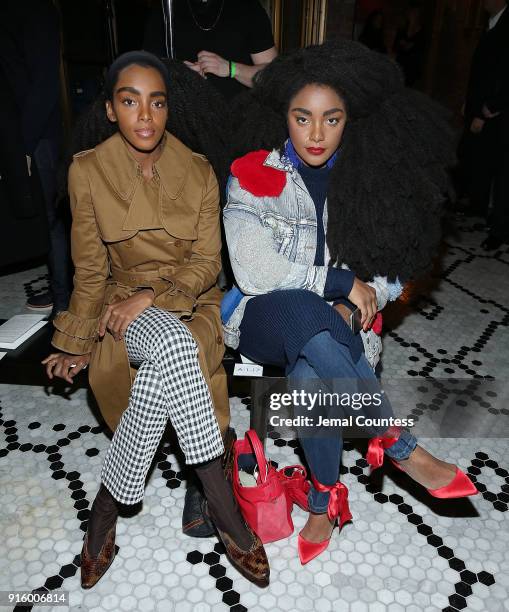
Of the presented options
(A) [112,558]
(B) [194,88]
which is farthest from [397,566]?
(B) [194,88]

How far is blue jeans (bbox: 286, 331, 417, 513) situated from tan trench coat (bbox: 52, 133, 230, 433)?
273 millimetres

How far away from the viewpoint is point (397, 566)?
1.51m

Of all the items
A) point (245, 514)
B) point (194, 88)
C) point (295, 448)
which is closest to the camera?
point (245, 514)

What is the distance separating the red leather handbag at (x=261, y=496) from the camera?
1.48m

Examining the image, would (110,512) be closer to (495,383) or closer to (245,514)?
(245,514)

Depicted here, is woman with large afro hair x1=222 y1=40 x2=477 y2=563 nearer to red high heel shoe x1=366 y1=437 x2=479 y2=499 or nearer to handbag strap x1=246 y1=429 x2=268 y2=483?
red high heel shoe x1=366 y1=437 x2=479 y2=499

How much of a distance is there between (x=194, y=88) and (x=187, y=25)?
513mm

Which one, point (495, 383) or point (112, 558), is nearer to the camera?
point (112, 558)

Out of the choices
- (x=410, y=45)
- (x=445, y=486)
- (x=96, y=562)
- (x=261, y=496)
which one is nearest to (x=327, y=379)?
(x=261, y=496)

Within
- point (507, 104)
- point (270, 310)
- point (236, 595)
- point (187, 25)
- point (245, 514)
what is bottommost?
point (236, 595)

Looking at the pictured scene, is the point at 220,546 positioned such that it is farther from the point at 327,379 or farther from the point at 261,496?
the point at 327,379

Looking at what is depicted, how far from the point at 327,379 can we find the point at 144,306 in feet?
1.75

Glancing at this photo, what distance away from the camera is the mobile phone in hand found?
1567 mm

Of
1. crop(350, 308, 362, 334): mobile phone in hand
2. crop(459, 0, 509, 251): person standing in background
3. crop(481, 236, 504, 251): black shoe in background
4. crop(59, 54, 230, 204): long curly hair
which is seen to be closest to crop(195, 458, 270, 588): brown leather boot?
crop(350, 308, 362, 334): mobile phone in hand
